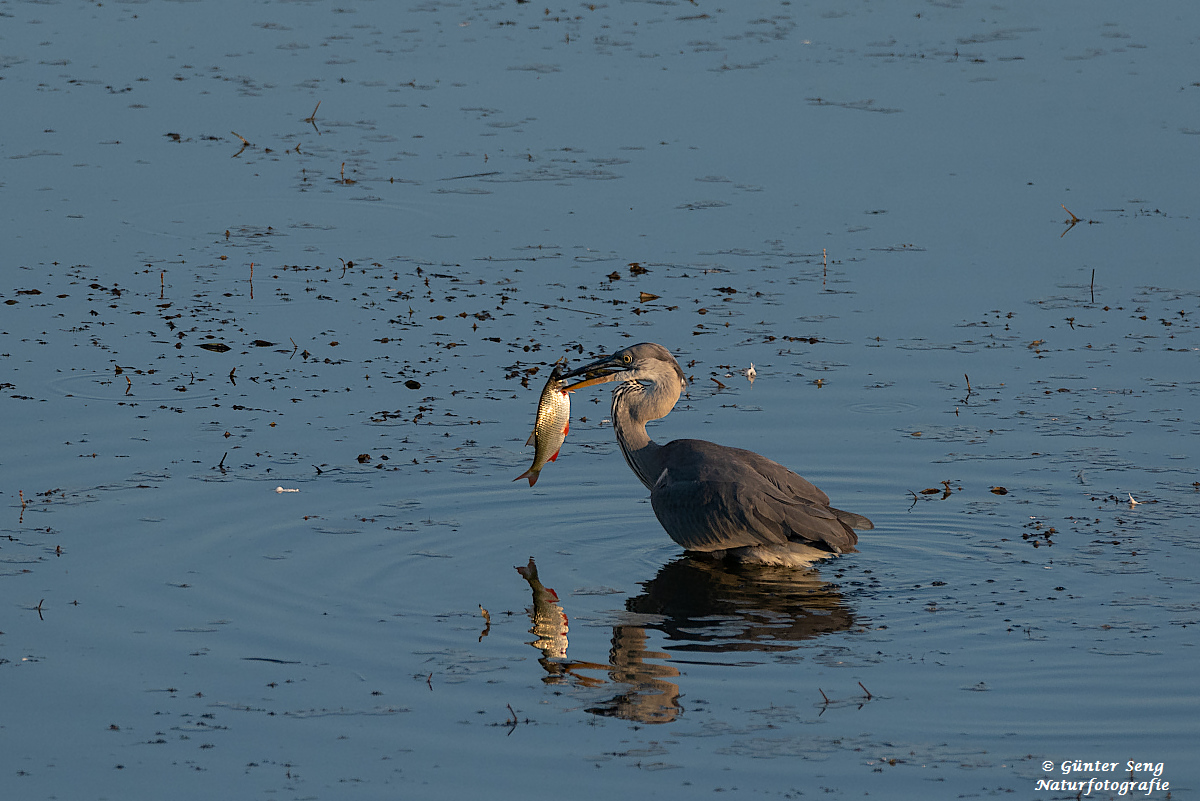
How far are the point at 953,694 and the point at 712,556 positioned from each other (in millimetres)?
2754

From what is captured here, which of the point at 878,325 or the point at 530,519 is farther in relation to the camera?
the point at 878,325

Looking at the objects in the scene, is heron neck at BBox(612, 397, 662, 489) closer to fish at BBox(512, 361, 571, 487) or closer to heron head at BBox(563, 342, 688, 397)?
heron head at BBox(563, 342, 688, 397)

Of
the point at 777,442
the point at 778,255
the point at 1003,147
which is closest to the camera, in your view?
the point at 777,442

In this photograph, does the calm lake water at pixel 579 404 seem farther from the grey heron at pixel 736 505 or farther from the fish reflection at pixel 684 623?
the grey heron at pixel 736 505

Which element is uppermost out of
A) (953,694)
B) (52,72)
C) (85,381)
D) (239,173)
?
(52,72)

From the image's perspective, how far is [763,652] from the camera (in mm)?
8320

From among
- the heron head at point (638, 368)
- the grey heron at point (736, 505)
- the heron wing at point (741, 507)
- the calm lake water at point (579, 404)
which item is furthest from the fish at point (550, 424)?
the heron wing at point (741, 507)

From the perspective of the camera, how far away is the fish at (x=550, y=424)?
9.68m

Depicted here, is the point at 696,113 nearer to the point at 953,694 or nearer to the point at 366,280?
the point at 366,280

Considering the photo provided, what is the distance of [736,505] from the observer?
9.73 metres

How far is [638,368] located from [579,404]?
2164 millimetres

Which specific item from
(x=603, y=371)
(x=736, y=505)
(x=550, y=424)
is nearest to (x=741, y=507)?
(x=736, y=505)

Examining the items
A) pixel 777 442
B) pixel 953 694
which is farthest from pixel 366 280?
pixel 953 694

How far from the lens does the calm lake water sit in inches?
287
